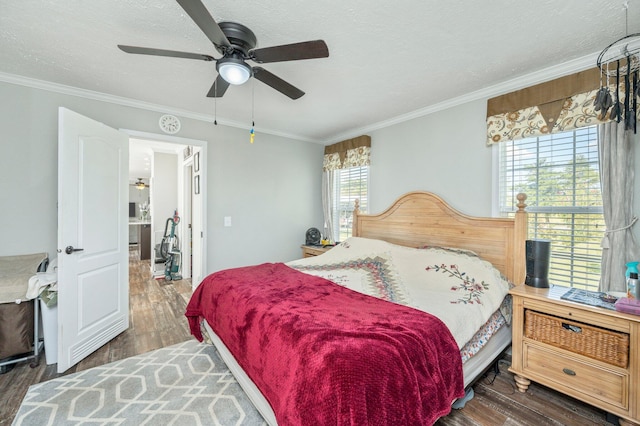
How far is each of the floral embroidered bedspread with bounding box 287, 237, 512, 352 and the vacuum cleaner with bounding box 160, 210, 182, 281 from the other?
3.24 meters

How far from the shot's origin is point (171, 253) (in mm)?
5047

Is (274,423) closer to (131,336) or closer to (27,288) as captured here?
(131,336)

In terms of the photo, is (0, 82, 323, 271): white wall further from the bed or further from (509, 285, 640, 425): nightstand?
(509, 285, 640, 425): nightstand

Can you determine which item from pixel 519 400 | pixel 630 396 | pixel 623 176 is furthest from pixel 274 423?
pixel 623 176

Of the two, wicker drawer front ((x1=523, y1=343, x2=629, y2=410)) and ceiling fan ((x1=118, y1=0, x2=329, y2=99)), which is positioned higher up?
ceiling fan ((x1=118, y1=0, x2=329, y2=99))

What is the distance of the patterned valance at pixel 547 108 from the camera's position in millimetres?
2027

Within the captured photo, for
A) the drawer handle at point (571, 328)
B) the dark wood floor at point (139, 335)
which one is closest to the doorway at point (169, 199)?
the dark wood floor at point (139, 335)

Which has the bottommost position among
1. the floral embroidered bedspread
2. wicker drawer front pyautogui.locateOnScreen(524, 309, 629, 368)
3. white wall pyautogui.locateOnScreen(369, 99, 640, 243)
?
wicker drawer front pyautogui.locateOnScreen(524, 309, 629, 368)

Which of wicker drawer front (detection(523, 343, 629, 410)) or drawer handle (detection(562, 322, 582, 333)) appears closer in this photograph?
wicker drawer front (detection(523, 343, 629, 410))

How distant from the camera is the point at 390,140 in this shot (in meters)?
3.60

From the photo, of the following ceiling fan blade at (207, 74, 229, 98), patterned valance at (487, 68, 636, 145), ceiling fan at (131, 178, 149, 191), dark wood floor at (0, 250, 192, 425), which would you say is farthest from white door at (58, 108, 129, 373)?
ceiling fan at (131, 178, 149, 191)

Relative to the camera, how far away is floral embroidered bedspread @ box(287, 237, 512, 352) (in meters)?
1.79

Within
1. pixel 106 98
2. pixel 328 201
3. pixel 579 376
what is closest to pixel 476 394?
pixel 579 376

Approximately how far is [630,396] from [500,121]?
2.13 meters
